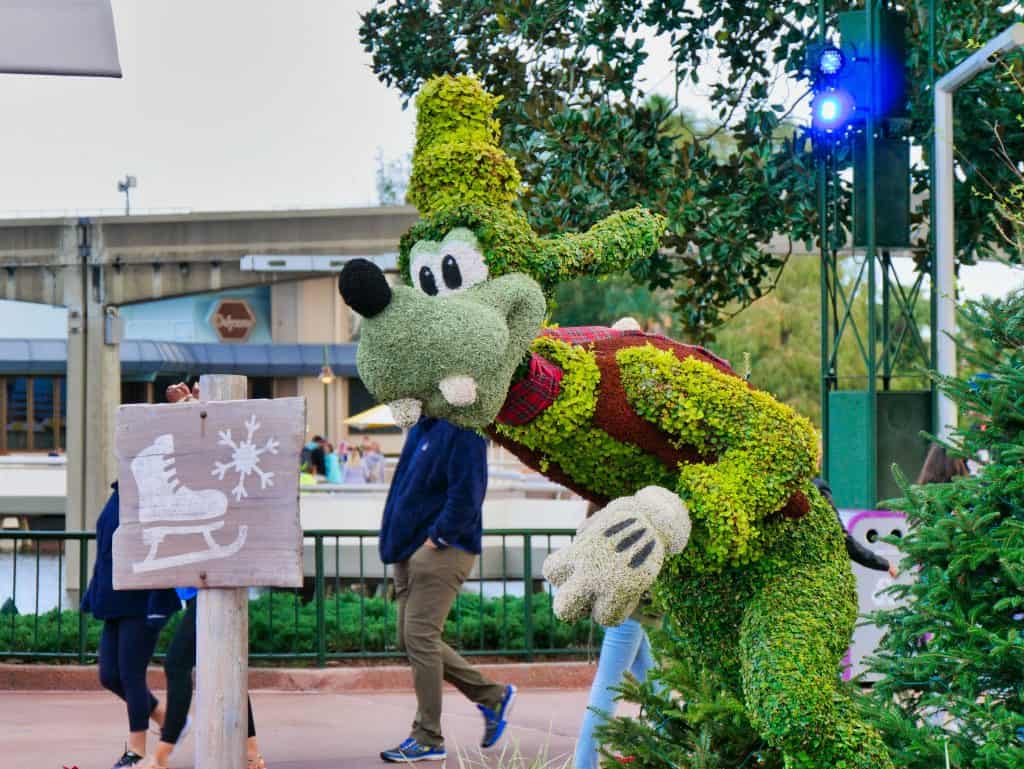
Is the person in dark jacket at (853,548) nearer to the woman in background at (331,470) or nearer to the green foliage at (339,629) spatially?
the green foliage at (339,629)

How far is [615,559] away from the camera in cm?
407

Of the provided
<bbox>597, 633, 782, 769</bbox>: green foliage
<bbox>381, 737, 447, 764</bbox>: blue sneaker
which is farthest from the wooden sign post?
<bbox>381, 737, 447, 764</bbox>: blue sneaker

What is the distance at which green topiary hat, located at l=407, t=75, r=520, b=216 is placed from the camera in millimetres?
4328

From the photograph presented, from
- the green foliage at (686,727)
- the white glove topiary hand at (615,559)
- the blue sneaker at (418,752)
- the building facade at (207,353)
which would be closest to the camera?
the white glove topiary hand at (615,559)

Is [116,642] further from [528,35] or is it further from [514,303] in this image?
[528,35]

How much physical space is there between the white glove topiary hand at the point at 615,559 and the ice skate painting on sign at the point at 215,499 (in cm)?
120

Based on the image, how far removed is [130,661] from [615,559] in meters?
3.99

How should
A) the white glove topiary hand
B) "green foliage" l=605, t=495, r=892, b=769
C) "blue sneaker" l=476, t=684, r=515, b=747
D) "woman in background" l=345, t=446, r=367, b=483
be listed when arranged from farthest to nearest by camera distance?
"woman in background" l=345, t=446, r=367, b=483 < "blue sneaker" l=476, t=684, r=515, b=747 < "green foliage" l=605, t=495, r=892, b=769 < the white glove topiary hand

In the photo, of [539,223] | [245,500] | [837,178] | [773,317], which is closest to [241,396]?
[245,500]

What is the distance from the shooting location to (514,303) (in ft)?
13.6

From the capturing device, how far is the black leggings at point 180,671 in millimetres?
7016

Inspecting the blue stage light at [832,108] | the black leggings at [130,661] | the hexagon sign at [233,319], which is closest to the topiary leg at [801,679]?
the black leggings at [130,661]

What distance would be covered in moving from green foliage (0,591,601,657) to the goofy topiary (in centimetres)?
650

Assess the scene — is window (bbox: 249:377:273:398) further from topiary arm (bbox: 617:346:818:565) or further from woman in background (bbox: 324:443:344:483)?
topiary arm (bbox: 617:346:818:565)
